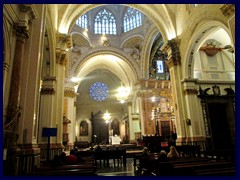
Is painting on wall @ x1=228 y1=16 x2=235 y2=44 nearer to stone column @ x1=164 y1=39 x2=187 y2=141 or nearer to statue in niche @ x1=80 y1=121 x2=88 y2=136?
stone column @ x1=164 y1=39 x2=187 y2=141

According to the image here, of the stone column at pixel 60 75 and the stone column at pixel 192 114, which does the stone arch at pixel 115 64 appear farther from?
the stone column at pixel 192 114

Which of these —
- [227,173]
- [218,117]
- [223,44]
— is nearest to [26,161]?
[227,173]

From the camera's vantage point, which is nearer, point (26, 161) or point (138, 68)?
point (26, 161)

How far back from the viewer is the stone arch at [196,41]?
944 centimetres

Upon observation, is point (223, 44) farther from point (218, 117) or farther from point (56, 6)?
point (56, 6)

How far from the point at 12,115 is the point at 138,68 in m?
16.6

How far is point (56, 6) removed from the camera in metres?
10.9

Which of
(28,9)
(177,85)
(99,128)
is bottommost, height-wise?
(99,128)

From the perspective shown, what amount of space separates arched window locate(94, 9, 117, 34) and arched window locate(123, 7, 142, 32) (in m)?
1.32

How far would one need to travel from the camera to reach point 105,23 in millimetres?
22922

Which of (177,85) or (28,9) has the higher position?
(28,9)

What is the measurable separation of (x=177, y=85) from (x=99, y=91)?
65.6 ft

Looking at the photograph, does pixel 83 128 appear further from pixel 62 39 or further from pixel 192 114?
pixel 192 114

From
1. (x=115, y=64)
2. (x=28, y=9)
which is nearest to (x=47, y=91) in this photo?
(x=28, y=9)
